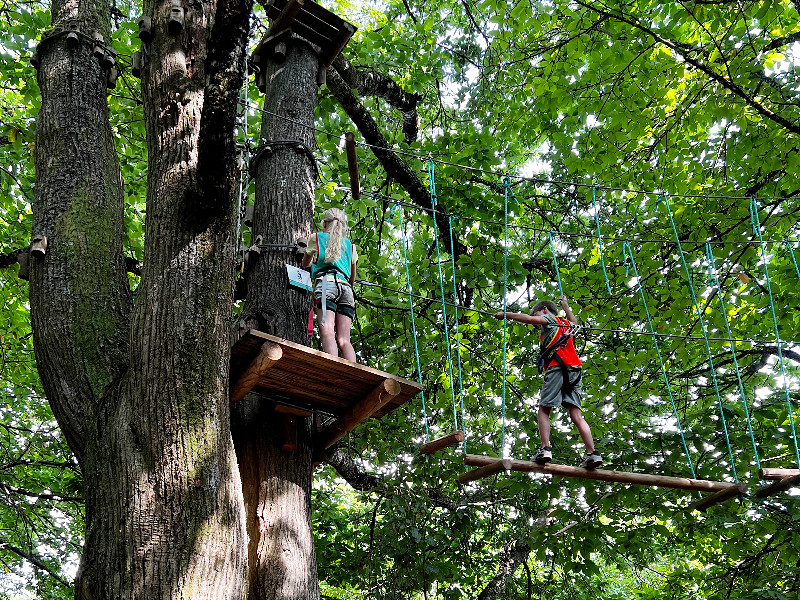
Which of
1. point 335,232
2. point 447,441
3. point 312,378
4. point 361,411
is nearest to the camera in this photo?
point 312,378

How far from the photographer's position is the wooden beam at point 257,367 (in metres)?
3.16

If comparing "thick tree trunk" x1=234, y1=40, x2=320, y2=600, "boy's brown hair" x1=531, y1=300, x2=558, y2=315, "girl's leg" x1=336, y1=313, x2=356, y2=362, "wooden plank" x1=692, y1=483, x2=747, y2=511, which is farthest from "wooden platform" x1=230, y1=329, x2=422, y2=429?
"wooden plank" x1=692, y1=483, x2=747, y2=511

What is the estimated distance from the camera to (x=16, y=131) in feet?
16.4

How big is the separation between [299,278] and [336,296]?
0.77 ft

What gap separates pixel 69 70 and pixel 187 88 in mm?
1039

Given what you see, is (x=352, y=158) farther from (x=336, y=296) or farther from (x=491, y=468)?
(x=491, y=468)

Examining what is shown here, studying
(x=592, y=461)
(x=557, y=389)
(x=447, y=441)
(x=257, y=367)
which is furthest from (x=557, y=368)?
(x=257, y=367)

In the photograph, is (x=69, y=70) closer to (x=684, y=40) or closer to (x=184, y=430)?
(x=184, y=430)

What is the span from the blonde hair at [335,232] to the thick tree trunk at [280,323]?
0.48 feet

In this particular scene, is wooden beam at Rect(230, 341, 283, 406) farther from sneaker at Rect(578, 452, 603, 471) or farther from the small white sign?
sneaker at Rect(578, 452, 603, 471)

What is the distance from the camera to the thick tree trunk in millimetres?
3299

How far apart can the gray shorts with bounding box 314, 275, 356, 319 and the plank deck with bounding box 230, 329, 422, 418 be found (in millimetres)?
552

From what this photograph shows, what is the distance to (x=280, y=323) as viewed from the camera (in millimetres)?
3857

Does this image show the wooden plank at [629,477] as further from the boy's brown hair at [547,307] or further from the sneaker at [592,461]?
the boy's brown hair at [547,307]
